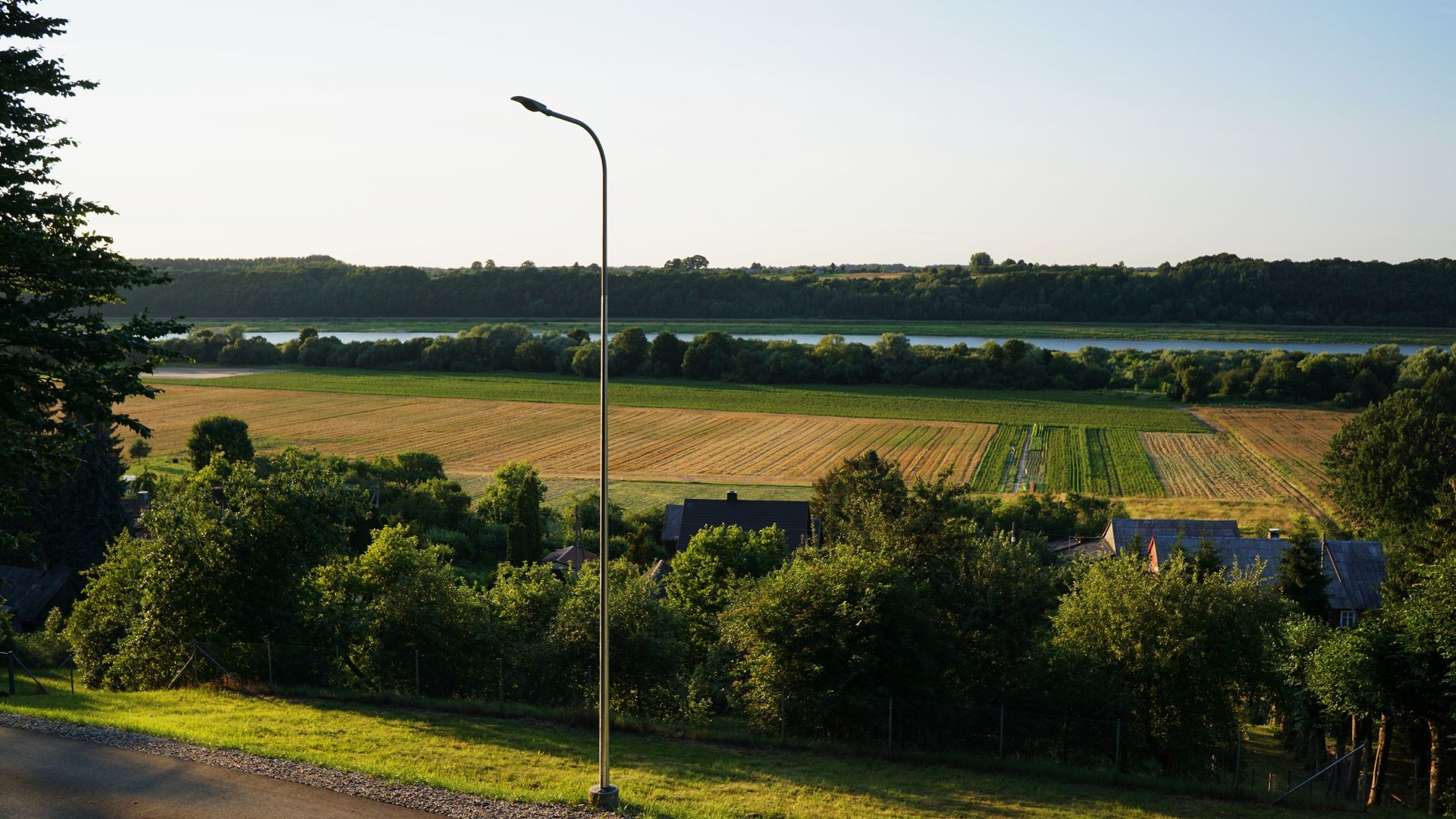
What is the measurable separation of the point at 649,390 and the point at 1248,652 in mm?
85467

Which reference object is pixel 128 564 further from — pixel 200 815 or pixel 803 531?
pixel 803 531

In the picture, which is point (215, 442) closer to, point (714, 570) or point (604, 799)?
point (714, 570)

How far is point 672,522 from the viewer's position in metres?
50.9

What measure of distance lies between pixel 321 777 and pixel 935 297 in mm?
188569

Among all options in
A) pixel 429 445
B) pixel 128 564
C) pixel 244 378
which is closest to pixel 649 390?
pixel 429 445

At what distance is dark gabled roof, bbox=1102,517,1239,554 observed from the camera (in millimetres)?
45156

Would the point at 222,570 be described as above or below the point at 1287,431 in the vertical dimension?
above

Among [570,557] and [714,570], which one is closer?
[714,570]

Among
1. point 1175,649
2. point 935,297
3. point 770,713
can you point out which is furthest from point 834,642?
point 935,297

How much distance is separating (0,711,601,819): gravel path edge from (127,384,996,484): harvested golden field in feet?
150

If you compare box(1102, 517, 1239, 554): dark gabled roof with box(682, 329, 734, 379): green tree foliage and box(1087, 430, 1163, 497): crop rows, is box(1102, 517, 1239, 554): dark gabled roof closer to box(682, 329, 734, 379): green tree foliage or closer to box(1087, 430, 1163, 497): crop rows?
box(1087, 430, 1163, 497): crop rows

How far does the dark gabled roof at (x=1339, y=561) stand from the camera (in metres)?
40.0

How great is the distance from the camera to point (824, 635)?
2230cm

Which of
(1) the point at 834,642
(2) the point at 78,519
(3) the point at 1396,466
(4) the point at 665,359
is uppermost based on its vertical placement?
(4) the point at 665,359
